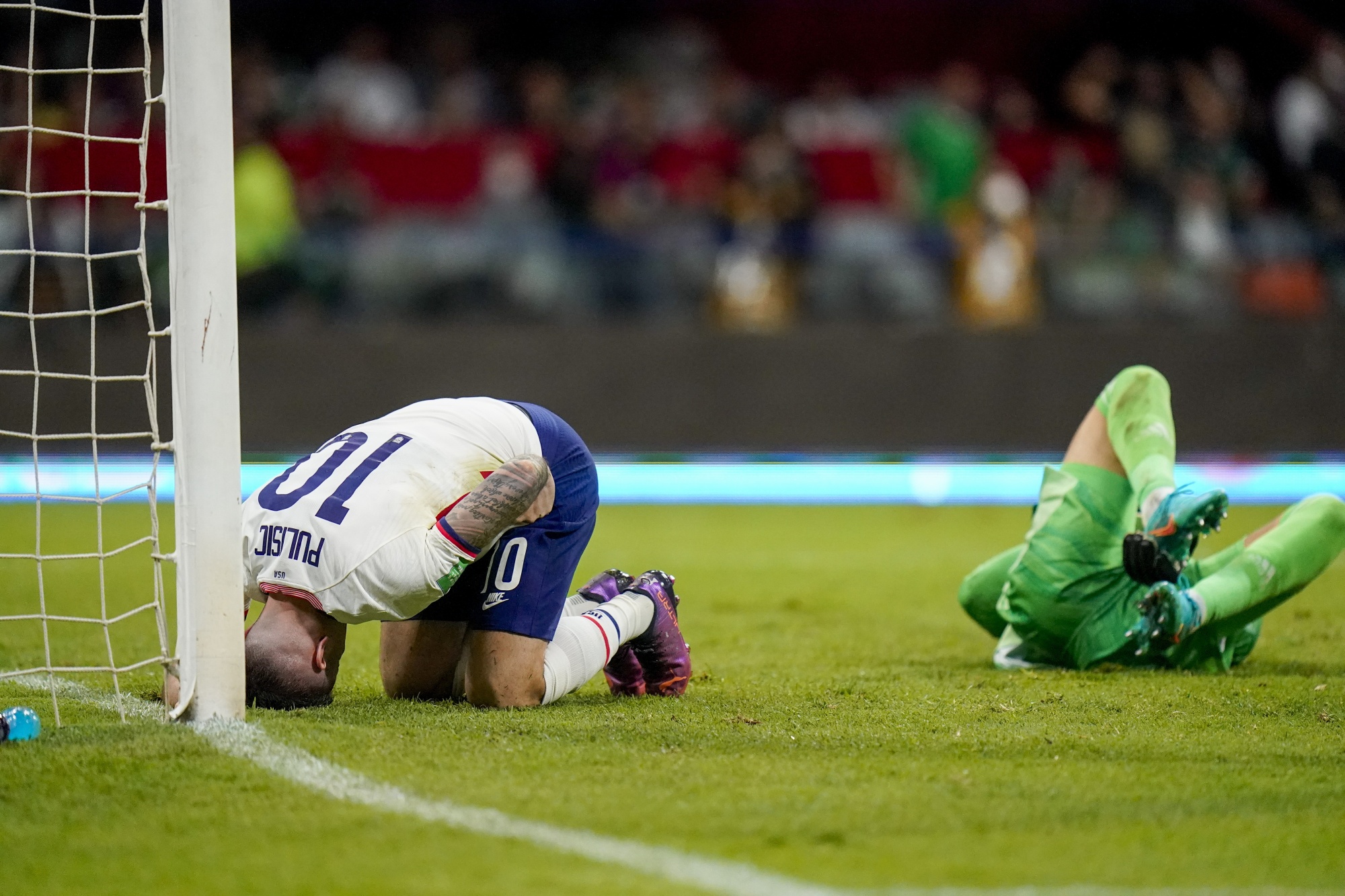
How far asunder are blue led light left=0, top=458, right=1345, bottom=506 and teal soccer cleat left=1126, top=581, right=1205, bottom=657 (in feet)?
19.1

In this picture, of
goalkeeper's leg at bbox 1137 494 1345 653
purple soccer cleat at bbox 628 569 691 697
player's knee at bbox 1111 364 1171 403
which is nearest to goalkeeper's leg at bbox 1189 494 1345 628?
goalkeeper's leg at bbox 1137 494 1345 653

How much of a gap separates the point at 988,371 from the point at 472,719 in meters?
7.50

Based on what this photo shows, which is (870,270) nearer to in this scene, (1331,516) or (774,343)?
(774,343)

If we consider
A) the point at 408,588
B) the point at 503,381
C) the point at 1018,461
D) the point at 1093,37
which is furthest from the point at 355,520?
the point at 1093,37

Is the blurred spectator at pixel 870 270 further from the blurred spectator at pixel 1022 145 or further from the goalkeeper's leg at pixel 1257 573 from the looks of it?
the goalkeeper's leg at pixel 1257 573

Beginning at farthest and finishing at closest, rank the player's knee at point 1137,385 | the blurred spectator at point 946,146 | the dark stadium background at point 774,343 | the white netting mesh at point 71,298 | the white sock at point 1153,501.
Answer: the blurred spectator at point 946,146 < the dark stadium background at point 774,343 < the white netting mesh at point 71,298 < the player's knee at point 1137,385 < the white sock at point 1153,501

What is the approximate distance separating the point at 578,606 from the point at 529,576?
15.6 inches

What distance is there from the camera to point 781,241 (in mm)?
10289

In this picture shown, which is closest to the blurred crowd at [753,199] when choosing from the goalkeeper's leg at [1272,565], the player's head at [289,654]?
the player's head at [289,654]

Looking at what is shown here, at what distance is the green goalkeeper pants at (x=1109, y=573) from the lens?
4.29m

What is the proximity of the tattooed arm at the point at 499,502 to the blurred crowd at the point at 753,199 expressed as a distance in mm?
5937

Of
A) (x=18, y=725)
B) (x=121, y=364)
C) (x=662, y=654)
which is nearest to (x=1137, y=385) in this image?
(x=662, y=654)

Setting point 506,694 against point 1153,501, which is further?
point 1153,501

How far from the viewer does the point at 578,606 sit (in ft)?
13.7
